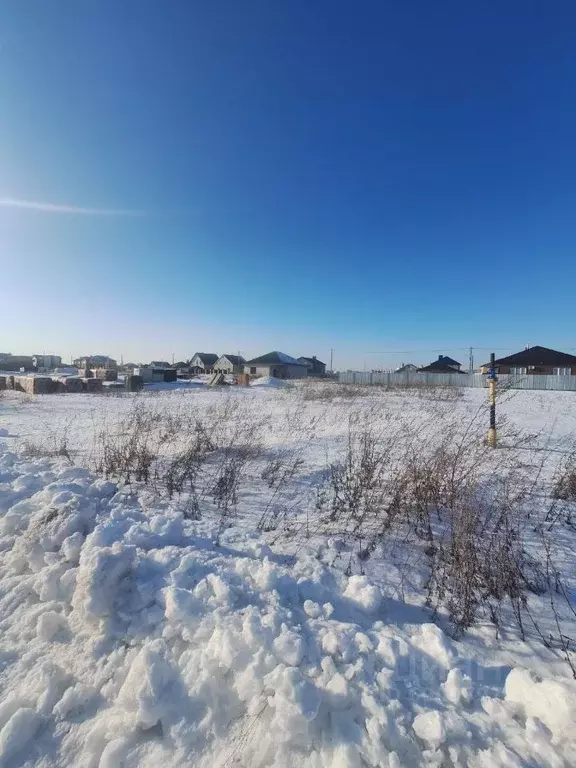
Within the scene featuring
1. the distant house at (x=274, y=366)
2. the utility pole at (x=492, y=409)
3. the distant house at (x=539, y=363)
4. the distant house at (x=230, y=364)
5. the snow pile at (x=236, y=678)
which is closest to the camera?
the snow pile at (x=236, y=678)

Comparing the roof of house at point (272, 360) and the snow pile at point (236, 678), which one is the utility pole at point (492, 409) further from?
the roof of house at point (272, 360)

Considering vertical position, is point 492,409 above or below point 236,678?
above

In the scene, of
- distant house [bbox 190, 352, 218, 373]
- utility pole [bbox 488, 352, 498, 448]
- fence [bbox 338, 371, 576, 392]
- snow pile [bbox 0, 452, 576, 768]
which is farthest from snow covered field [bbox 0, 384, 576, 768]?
distant house [bbox 190, 352, 218, 373]

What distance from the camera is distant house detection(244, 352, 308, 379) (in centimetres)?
5947

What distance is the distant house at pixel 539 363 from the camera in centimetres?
4384

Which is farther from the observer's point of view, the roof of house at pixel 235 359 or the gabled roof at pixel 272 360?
the roof of house at pixel 235 359

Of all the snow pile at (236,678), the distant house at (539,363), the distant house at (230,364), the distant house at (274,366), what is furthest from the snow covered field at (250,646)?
the distant house at (230,364)

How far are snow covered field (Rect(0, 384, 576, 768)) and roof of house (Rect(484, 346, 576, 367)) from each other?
4946cm

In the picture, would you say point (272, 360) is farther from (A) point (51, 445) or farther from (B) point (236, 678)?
(B) point (236, 678)

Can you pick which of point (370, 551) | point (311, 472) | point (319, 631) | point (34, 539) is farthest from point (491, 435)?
point (34, 539)

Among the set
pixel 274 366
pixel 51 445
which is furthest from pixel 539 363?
pixel 51 445

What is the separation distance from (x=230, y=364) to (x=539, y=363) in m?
46.2

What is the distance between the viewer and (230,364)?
65.2 metres

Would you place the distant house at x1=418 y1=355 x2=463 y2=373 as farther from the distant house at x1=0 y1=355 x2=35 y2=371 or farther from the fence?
the distant house at x1=0 y1=355 x2=35 y2=371
